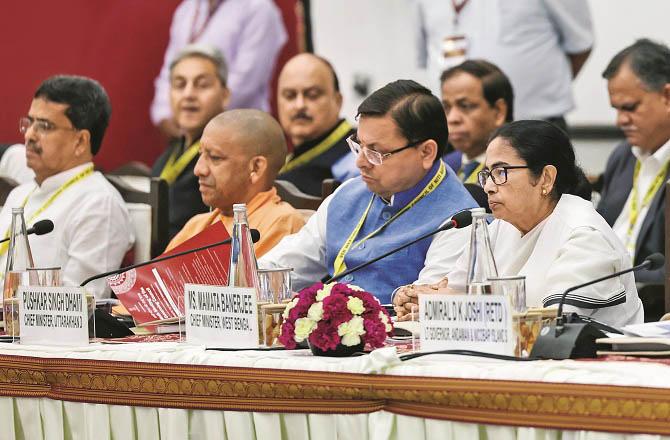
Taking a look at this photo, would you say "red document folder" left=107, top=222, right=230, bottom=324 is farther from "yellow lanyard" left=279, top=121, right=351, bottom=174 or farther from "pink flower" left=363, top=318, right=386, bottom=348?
"yellow lanyard" left=279, top=121, right=351, bottom=174

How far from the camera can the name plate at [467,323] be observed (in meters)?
2.43

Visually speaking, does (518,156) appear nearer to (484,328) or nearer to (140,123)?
(484,328)

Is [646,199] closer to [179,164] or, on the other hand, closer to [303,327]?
[179,164]

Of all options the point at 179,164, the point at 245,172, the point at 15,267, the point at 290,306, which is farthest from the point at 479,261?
the point at 179,164

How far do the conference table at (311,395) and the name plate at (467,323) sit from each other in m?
0.03

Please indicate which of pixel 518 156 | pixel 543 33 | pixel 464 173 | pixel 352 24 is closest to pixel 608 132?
pixel 543 33

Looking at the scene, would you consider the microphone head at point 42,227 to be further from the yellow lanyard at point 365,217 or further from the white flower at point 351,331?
the white flower at point 351,331

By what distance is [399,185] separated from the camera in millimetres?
3594

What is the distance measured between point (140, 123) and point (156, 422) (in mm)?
4583

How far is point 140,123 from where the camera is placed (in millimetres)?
7207

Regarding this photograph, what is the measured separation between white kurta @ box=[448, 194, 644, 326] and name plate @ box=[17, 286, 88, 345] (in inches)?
33.2

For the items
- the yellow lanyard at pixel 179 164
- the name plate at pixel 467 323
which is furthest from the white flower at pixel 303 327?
the yellow lanyard at pixel 179 164

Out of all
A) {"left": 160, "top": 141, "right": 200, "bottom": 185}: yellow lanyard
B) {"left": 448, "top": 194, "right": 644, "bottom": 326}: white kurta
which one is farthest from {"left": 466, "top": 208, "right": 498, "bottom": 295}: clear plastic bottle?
{"left": 160, "top": 141, "right": 200, "bottom": 185}: yellow lanyard

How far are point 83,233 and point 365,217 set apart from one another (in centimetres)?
109
